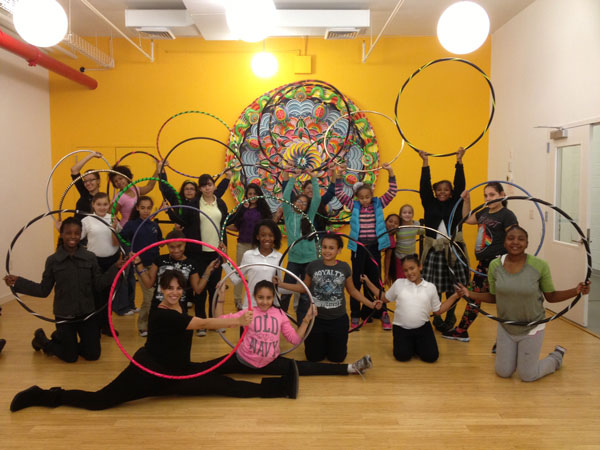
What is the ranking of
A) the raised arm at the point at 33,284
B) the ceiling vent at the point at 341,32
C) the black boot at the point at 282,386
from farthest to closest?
the ceiling vent at the point at 341,32 < the raised arm at the point at 33,284 < the black boot at the point at 282,386

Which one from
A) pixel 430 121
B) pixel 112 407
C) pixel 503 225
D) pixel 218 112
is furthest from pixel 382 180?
pixel 112 407

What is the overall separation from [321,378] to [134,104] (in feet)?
18.2

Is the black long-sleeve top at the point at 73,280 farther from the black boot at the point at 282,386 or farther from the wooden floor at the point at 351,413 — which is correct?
the black boot at the point at 282,386

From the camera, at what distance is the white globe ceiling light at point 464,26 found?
4.36m

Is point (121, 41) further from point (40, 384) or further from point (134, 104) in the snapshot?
point (40, 384)

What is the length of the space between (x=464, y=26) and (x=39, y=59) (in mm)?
5061

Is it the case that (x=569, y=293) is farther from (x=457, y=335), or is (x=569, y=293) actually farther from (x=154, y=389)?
(x=154, y=389)

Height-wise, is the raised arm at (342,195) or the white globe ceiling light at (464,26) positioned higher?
the white globe ceiling light at (464,26)

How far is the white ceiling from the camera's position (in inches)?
254

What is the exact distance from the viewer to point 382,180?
8.00 metres

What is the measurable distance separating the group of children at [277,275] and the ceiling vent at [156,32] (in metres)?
2.02

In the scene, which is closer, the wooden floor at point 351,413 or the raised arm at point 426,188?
the wooden floor at point 351,413

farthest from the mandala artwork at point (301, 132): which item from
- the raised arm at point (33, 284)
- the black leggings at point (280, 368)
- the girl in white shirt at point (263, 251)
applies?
the black leggings at point (280, 368)

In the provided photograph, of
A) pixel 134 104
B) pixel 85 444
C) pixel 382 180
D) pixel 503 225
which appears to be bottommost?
pixel 85 444
